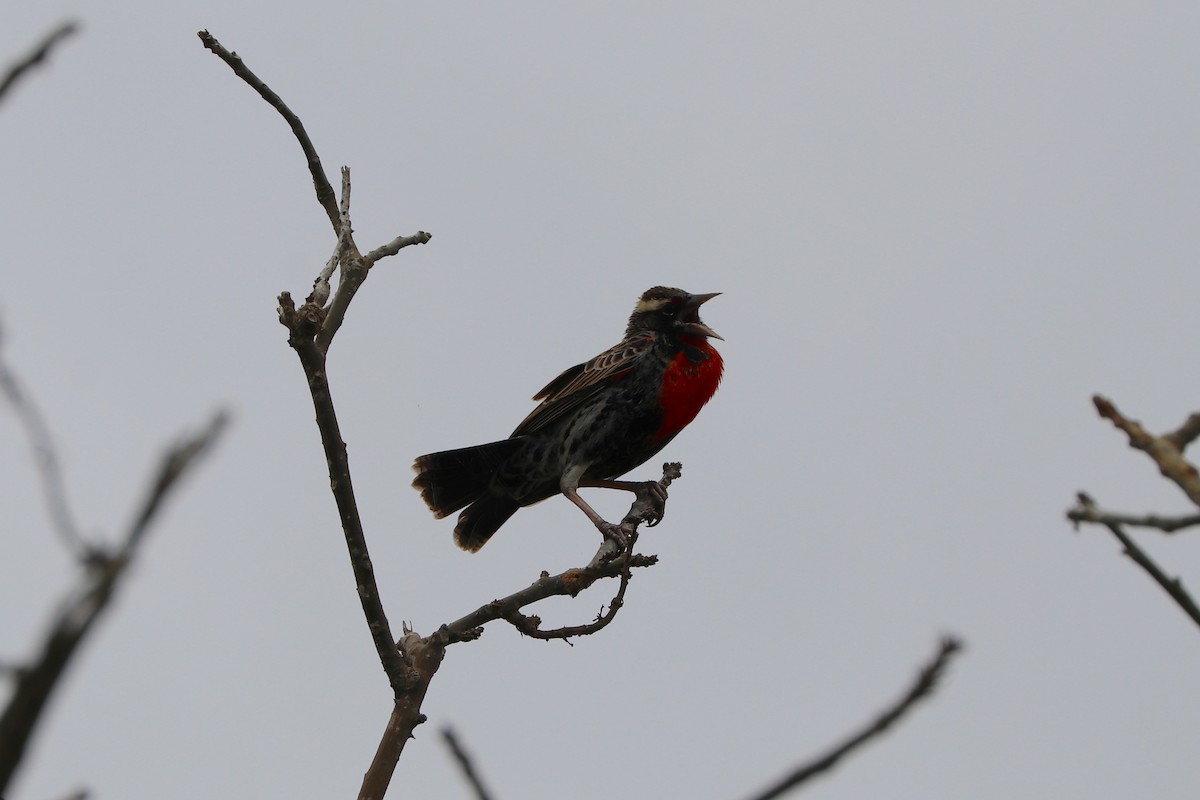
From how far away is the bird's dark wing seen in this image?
291 inches

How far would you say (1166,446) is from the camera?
220 cm

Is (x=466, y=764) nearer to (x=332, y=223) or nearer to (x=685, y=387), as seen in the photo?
(x=332, y=223)

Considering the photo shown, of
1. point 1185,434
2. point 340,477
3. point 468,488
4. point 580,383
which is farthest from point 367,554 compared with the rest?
point 1185,434

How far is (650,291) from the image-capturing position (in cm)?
832

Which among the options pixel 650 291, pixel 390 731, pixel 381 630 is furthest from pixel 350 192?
pixel 650 291

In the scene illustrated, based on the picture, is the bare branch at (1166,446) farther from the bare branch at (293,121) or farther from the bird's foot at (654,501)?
the bird's foot at (654,501)

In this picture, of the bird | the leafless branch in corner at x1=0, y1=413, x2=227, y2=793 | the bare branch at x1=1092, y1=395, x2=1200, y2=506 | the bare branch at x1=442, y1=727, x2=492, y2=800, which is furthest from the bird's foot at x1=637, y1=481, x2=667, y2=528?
the leafless branch in corner at x1=0, y1=413, x2=227, y2=793

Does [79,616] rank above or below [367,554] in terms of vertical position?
below

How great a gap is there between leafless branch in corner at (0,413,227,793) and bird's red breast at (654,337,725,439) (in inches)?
251

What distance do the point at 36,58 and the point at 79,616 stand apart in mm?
1249

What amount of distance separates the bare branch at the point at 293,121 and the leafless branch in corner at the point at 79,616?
400cm

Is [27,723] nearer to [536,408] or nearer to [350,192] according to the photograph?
[350,192]

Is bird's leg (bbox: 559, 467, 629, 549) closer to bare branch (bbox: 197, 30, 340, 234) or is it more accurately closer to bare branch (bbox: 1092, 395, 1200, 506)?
bare branch (bbox: 197, 30, 340, 234)

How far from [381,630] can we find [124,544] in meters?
3.86
